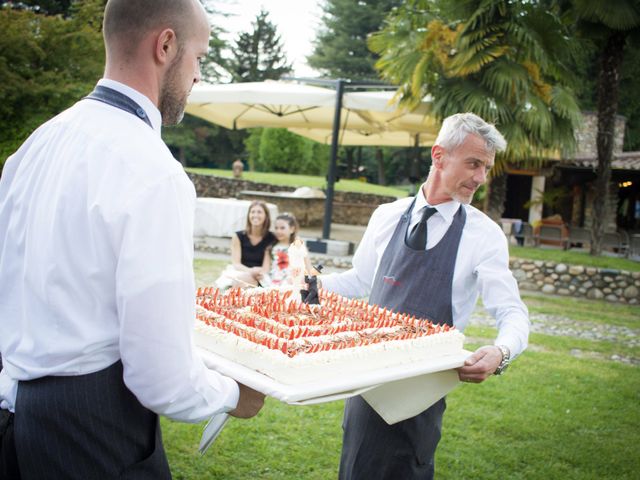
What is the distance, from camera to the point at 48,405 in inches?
56.5

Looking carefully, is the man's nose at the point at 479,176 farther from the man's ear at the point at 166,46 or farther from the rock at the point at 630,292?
the rock at the point at 630,292

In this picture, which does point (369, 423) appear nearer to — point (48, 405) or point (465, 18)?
point (48, 405)

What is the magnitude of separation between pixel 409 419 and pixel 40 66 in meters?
8.33

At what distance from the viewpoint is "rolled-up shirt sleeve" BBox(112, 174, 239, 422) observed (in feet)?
4.33

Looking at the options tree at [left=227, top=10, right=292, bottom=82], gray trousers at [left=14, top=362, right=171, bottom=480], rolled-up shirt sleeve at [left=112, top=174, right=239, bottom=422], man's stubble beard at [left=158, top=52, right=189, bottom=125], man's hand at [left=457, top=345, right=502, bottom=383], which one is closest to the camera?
rolled-up shirt sleeve at [left=112, top=174, right=239, bottom=422]

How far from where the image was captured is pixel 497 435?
489 centimetres

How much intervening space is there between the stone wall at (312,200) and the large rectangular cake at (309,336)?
52.6 feet

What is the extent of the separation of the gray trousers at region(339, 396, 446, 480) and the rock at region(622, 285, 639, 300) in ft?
36.9

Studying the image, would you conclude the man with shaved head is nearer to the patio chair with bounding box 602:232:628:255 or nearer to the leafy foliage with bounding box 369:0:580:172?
the leafy foliage with bounding box 369:0:580:172

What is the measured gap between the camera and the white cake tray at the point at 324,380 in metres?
1.70

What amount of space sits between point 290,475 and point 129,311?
303 cm

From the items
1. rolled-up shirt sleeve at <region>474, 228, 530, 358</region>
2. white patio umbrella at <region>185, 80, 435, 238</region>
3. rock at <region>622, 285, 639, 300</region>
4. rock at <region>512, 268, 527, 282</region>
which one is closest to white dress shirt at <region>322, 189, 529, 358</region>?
rolled-up shirt sleeve at <region>474, 228, 530, 358</region>

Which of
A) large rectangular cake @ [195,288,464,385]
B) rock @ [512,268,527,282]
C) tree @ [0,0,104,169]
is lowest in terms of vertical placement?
rock @ [512,268,527,282]

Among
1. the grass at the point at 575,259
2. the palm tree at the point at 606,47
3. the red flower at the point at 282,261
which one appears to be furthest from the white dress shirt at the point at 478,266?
the palm tree at the point at 606,47
